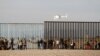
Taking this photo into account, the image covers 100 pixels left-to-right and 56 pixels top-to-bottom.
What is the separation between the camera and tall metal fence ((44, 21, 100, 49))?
21.0m

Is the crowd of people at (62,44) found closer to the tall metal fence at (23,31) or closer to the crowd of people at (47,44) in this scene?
the crowd of people at (47,44)

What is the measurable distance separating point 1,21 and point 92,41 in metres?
6.03

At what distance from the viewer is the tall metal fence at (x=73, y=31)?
21.0 meters

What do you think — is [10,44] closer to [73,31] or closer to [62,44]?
[62,44]

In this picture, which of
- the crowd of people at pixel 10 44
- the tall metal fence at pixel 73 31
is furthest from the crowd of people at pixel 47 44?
the tall metal fence at pixel 73 31

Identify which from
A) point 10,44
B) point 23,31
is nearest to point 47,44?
point 23,31

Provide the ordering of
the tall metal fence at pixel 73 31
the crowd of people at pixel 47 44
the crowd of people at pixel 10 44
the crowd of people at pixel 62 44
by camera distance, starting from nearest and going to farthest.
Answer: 1. the crowd of people at pixel 10 44
2. the crowd of people at pixel 47 44
3. the crowd of people at pixel 62 44
4. the tall metal fence at pixel 73 31

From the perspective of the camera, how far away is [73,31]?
21.4 metres

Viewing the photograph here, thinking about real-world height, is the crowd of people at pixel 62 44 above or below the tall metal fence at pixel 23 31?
below

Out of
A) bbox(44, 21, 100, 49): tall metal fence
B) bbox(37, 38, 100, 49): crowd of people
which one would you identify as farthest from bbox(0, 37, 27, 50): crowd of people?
bbox(44, 21, 100, 49): tall metal fence

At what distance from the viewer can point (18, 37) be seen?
68.4 feet
